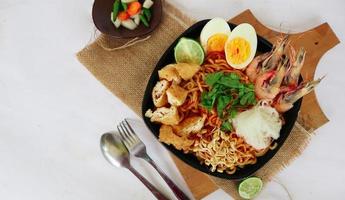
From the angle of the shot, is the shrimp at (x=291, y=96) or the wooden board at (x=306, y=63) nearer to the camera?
the shrimp at (x=291, y=96)

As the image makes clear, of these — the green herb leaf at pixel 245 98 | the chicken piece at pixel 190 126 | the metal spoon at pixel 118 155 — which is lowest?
the metal spoon at pixel 118 155

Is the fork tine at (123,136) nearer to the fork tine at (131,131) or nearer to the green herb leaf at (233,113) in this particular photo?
the fork tine at (131,131)

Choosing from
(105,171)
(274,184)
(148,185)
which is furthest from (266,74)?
(105,171)

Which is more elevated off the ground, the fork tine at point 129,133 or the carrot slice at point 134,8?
the carrot slice at point 134,8

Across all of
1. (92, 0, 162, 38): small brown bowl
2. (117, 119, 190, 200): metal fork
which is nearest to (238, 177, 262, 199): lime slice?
(117, 119, 190, 200): metal fork

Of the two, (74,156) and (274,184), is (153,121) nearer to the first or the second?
(74,156)

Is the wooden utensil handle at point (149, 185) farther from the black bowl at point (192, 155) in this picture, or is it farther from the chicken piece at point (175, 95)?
the chicken piece at point (175, 95)

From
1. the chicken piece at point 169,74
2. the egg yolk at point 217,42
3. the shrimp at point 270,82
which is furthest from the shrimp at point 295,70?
the chicken piece at point 169,74

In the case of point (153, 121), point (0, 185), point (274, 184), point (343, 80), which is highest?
point (343, 80)
